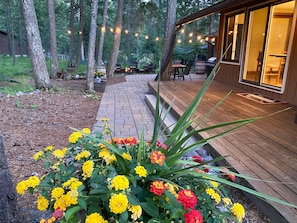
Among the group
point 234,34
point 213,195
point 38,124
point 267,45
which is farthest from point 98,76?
point 213,195

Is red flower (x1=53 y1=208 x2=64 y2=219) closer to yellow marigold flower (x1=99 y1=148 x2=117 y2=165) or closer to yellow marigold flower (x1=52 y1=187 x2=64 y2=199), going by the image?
yellow marigold flower (x1=52 y1=187 x2=64 y2=199)

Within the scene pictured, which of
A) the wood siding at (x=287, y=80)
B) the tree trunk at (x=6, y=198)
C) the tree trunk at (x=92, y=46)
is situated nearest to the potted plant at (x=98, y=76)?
the tree trunk at (x=92, y=46)

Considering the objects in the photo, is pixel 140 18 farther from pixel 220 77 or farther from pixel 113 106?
pixel 113 106

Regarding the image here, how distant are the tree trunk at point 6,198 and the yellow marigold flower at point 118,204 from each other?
91 centimetres

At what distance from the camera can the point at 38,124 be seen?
13.5 feet

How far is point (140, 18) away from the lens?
45.0ft

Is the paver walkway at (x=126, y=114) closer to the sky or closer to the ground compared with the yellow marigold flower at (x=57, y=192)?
closer to the ground

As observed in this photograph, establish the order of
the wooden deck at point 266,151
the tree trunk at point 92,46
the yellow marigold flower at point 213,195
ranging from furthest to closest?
the tree trunk at point 92,46
the wooden deck at point 266,151
the yellow marigold flower at point 213,195

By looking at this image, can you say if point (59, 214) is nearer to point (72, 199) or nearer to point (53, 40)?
point (72, 199)

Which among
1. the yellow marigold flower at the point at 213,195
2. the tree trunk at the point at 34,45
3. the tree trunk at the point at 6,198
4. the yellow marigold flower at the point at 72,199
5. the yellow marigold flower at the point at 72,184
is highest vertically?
the tree trunk at the point at 34,45

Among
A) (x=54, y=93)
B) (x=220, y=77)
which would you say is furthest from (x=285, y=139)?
(x=54, y=93)

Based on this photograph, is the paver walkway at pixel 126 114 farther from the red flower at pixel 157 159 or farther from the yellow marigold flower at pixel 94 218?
the yellow marigold flower at pixel 94 218

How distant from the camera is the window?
638cm

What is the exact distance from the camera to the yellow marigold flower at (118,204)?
93 cm
